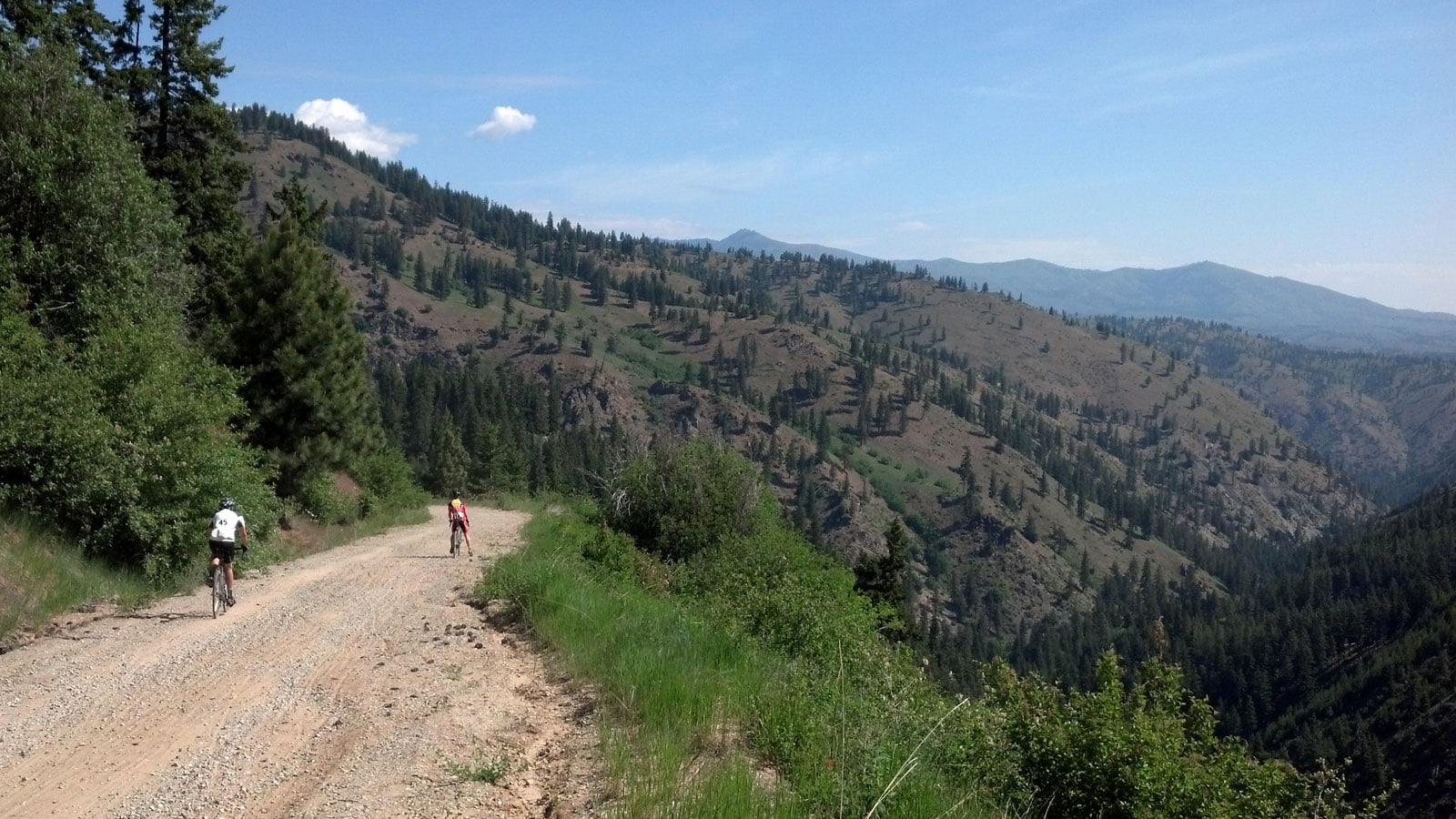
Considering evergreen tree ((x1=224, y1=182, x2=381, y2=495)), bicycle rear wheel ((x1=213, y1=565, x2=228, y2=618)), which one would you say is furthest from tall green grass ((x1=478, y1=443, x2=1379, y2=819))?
evergreen tree ((x1=224, y1=182, x2=381, y2=495))

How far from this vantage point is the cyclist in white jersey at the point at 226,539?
14.1 meters

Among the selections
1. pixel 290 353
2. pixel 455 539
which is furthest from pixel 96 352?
pixel 290 353

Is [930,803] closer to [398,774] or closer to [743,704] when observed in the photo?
[743,704]

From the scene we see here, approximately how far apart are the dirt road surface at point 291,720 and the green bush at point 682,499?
1200 centimetres

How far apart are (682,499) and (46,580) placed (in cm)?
1540

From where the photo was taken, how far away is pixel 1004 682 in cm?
996

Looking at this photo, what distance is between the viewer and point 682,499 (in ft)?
83.5

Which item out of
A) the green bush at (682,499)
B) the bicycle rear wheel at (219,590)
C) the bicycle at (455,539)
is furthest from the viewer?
the green bush at (682,499)

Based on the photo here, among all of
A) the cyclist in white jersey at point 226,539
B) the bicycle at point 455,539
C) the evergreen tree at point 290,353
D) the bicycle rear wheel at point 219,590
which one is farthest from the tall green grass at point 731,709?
the evergreen tree at point 290,353

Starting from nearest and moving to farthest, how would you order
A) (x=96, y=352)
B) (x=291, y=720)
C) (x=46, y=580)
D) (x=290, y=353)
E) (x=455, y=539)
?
1. (x=291, y=720)
2. (x=46, y=580)
3. (x=96, y=352)
4. (x=455, y=539)
5. (x=290, y=353)

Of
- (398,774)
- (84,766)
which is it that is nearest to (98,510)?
(84,766)

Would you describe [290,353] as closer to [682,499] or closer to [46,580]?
[682,499]

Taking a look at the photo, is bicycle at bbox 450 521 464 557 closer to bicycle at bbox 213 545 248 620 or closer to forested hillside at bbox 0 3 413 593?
forested hillside at bbox 0 3 413 593

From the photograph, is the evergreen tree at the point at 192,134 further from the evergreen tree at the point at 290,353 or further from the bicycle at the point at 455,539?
the bicycle at the point at 455,539
